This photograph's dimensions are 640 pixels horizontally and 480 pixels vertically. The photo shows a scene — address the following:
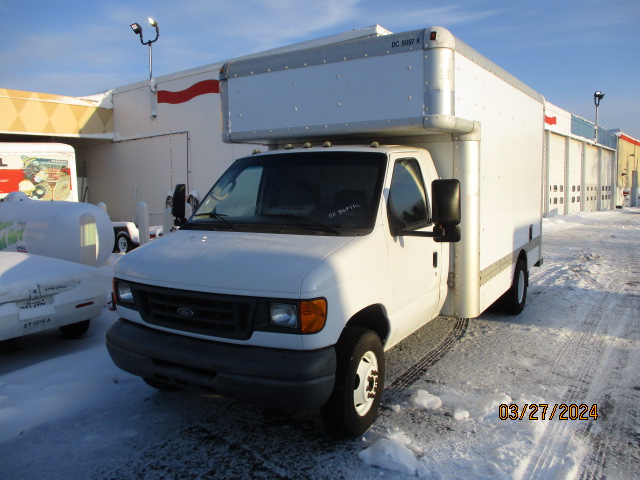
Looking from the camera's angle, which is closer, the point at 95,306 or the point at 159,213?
the point at 95,306

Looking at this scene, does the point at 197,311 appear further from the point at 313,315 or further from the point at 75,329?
the point at 75,329

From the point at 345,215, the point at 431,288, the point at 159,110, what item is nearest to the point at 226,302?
the point at 345,215

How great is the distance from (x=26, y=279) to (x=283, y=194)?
285cm

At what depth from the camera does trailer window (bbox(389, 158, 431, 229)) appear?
4.41 meters

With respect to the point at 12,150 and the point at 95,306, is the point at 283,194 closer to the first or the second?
the point at 95,306

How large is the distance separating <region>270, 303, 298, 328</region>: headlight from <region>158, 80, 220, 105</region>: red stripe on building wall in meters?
13.2

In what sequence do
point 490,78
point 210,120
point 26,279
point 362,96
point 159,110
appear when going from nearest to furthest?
point 362,96 → point 26,279 → point 490,78 → point 210,120 → point 159,110

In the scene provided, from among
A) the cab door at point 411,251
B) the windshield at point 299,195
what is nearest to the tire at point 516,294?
the cab door at point 411,251

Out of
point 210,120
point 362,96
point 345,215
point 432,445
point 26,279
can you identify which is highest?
point 210,120

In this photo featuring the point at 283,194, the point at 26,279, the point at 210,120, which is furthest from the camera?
the point at 210,120

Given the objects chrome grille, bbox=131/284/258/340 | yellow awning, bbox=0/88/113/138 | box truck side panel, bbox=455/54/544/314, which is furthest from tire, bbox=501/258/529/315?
yellow awning, bbox=0/88/113/138

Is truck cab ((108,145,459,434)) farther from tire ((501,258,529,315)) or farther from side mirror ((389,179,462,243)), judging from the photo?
tire ((501,258,529,315))

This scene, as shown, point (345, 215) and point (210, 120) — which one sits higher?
point (210, 120)

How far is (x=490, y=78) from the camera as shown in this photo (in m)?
5.71
